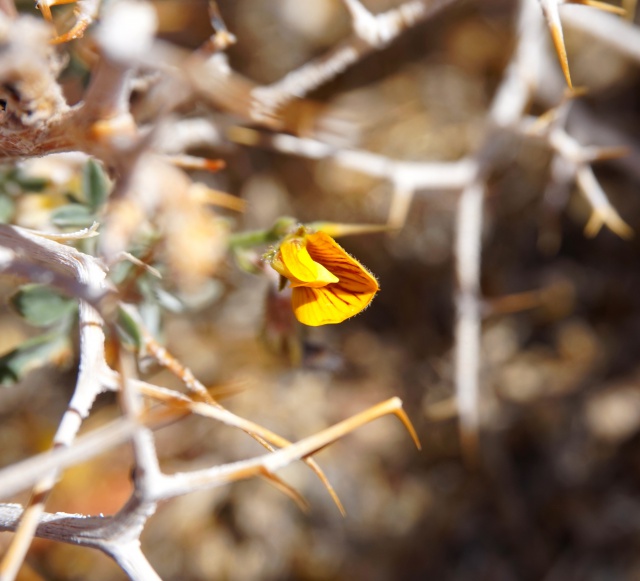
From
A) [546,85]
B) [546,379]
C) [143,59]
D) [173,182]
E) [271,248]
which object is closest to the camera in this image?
[143,59]

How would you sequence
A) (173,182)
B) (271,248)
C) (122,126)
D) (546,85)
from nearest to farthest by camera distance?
(173,182)
(122,126)
(271,248)
(546,85)

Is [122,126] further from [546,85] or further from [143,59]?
[546,85]

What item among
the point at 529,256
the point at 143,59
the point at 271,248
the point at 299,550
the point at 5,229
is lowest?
the point at 299,550

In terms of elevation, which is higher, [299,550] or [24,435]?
[24,435]

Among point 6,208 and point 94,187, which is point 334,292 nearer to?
point 94,187

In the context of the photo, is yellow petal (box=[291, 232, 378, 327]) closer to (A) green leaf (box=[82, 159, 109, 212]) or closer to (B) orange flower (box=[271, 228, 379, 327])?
(B) orange flower (box=[271, 228, 379, 327])

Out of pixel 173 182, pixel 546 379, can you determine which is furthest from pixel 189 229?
pixel 546 379

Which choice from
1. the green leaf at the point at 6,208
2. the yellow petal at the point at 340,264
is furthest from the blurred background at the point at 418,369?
the yellow petal at the point at 340,264

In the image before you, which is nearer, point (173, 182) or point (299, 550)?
point (173, 182)
